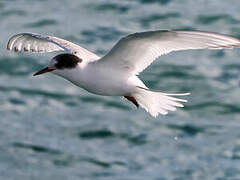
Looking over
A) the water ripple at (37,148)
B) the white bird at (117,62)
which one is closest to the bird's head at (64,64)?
the white bird at (117,62)

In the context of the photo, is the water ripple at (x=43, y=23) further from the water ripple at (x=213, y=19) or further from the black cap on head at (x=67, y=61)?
the black cap on head at (x=67, y=61)

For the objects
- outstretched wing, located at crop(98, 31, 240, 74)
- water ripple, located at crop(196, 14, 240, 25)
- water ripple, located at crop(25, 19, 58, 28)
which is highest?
water ripple, located at crop(196, 14, 240, 25)

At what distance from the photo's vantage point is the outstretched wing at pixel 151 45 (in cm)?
537

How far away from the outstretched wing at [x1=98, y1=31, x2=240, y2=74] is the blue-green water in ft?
20.4

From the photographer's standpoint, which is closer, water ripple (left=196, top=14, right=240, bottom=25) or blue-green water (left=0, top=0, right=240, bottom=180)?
blue-green water (left=0, top=0, right=240, bottom=180)

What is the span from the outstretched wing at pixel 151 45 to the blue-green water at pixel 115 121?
6.22 metres

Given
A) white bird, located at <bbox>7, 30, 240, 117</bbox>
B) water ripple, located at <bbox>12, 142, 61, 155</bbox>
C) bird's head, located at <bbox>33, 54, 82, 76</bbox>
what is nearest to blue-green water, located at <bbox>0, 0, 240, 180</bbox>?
water ripple, located at <bbox>12, 142, 61, 155</bbox>

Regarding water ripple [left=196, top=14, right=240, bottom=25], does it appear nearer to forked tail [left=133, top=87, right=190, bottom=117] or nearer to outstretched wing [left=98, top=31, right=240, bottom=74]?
forked tail [left=133, top=87, right=190, bottom=117]

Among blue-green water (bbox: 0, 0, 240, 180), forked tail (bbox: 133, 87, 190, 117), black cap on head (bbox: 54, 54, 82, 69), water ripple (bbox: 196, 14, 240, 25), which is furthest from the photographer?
water ripple (bbox: 196, 14, 240, 25)

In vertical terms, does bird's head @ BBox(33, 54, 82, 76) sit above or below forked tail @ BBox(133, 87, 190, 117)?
above

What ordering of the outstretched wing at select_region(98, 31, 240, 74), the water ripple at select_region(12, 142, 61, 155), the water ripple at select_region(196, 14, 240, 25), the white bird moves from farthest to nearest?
the water ripple at select_region(196, 14, 240, 25) → the water ripple at select_region(12, 142, 61, 155) → the white bird → the outstretched wing at select_region(98, 31, 240, 74)

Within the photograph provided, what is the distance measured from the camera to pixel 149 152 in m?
12.7

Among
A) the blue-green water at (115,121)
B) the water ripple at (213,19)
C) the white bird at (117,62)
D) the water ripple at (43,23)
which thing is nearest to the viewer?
the white bird at (117,62)

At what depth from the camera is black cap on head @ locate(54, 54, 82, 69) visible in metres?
5.89
